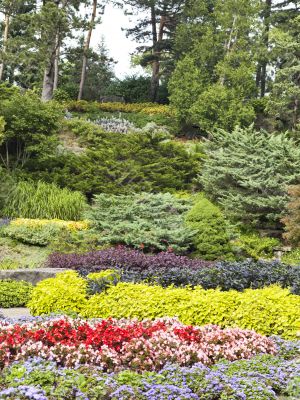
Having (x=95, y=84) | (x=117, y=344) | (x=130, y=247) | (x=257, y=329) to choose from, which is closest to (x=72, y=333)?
(x=117, y=344)

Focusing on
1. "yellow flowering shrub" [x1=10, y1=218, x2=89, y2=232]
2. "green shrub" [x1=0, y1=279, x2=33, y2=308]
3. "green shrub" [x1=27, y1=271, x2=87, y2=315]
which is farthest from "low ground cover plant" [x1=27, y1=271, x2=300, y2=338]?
"yellow flowering shrub" [x1=10, y1=218, x2=89, y2=232]

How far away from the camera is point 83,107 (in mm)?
28547

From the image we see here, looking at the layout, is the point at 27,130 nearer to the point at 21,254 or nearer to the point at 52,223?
the point at 52,223

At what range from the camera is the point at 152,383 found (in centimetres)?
401

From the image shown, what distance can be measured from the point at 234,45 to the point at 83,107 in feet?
27.1

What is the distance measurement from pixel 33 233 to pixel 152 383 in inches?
324

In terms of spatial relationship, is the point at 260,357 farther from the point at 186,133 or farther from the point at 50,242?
the point at 186,133

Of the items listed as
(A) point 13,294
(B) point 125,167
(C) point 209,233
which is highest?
(B) point 125,167

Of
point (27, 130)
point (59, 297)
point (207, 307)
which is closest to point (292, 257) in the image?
point (207, 307)

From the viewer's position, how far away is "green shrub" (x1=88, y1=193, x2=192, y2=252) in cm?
1091

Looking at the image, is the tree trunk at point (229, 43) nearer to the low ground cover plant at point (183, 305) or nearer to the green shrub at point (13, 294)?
the green shrub at point (13, 294)

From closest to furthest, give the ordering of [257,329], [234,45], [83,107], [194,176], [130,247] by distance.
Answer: [257,329]
[130,247]
[194,176]
[234,45]
[83,107]

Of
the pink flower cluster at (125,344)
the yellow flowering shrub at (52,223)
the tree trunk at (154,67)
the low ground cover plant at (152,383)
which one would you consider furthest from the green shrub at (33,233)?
the tree trunk at (154,67)

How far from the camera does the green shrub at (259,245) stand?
42.3 ft
